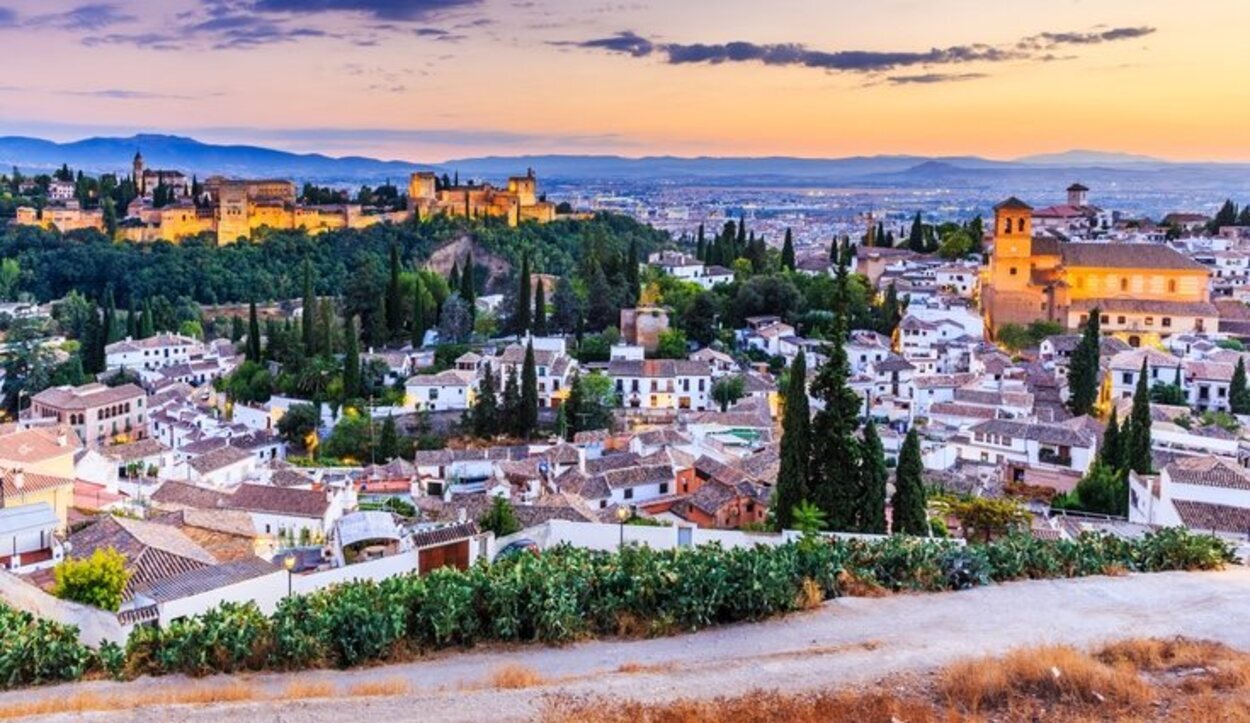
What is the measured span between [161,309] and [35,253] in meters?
15.4

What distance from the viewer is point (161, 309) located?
46.9 metres

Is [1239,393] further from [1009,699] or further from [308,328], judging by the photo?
[308,328]

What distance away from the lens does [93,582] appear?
1053cm

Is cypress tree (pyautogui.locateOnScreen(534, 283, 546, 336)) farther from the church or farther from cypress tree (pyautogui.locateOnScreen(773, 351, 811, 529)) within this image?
cypress tree (pyautogui.locateOnScreen(773, 351, 811, 529))

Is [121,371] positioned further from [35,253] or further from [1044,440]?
[1044,440]

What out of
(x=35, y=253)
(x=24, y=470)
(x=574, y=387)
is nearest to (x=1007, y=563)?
(x=24, y=470)

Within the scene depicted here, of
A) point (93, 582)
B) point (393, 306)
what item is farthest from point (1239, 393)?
point (393, 306)

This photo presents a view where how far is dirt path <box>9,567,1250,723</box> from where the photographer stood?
7.01 metres

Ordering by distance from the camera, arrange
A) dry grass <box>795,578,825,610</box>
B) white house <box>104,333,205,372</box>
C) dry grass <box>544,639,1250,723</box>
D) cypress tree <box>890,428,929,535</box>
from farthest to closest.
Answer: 1. white house <box>104,333,205,372</box>
2. cypress tree <box>890,428,929,535</box>
3. dry grass <box>795,578,825,610</box>
4. dry grass <box>544,639,1250,723</box>

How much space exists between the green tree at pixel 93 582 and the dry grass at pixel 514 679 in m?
4.92

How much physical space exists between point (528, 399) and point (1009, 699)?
21.6m

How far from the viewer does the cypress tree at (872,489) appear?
13.9m

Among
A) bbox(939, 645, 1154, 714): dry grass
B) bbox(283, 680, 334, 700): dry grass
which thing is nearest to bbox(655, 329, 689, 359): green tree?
bbox(939, 645, 1154, 714): dry grass

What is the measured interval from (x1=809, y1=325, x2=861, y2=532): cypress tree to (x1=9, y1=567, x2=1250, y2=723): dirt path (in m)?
4.32
